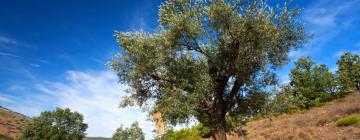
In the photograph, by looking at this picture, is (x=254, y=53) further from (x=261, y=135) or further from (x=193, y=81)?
(x=261, y=135)

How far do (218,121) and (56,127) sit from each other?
99155 mm

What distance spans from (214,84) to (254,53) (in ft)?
11.7

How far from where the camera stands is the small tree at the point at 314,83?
7350 cm

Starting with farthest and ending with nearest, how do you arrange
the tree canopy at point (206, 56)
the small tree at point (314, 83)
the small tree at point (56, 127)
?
the small tree at point (56, 127), the small tree at point (314, 83), the tree canopy at point (206, 56)

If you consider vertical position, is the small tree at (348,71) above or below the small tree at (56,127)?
above

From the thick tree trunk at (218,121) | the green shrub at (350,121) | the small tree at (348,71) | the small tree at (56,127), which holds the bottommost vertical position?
the thick tree trunk at (218,121)

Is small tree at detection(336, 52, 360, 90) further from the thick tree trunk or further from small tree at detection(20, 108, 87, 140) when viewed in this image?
small tree at detection(20, 108, 87, 140)

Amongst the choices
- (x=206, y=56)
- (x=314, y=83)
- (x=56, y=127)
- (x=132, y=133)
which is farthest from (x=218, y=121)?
(x=132, y=133)

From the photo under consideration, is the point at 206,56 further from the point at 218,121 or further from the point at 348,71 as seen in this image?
the point at 348,71

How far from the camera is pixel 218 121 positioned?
72.8 ft

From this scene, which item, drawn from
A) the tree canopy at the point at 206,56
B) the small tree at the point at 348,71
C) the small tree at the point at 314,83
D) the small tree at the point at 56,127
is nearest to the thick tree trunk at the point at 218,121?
the tree canopy at the point at 206,56

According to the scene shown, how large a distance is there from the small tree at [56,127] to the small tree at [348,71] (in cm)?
8901

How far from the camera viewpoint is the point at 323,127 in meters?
38.3

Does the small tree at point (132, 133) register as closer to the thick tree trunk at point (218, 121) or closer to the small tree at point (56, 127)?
the small tree at point (56, 127)
